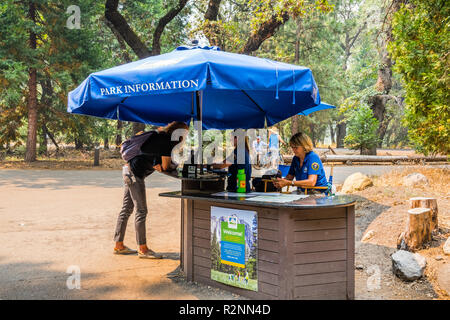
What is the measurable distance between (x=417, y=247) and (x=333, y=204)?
2.63 meters

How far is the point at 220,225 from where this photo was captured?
167 inches

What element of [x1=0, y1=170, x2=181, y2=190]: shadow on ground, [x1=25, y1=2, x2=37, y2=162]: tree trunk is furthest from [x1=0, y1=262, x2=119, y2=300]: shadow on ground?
[x1=25, y1=2, x2=37, y2=162]: tree trunk

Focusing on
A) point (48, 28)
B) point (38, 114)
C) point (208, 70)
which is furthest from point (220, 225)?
point (38, 114)

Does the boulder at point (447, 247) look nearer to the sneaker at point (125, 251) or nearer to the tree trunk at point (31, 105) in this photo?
the sneaker at point (125, 251)

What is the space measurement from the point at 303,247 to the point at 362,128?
1949cm

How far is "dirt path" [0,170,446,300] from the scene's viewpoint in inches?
166

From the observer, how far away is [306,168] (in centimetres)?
508

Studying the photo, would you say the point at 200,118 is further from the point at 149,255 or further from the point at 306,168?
the point at 149,255

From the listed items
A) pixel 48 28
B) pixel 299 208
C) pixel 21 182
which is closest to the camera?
pixel 299 208

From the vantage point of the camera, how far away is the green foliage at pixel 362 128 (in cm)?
2112

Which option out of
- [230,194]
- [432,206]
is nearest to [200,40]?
[230,194]

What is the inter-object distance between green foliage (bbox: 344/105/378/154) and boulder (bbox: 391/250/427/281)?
16846 mm

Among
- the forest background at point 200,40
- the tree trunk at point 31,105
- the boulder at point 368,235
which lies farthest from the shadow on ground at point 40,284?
the tree trunk at point 31,105
